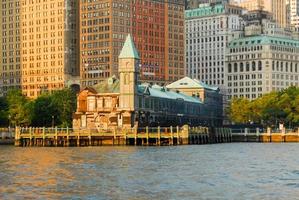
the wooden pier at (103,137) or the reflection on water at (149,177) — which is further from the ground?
the wooden pier at (103,137)

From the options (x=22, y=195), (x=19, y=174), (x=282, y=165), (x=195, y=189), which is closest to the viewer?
(x=22, y=195)

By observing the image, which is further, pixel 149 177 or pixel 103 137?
pixel 103 137

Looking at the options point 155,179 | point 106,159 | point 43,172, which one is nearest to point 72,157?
point 106,159

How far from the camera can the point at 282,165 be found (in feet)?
369

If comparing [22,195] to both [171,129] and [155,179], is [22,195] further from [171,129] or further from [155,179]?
[171,129]

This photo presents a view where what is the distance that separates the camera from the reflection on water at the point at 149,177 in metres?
77.4

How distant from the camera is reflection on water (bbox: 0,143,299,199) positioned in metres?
77.4

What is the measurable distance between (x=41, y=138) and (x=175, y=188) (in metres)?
107

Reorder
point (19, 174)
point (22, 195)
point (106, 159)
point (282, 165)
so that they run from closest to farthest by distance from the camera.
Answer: point (22, 195), point (19, 174), point (282, 165), point (106, 159)

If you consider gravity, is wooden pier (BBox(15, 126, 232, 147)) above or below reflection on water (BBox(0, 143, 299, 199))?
above

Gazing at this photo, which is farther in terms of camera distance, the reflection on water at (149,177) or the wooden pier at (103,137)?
the wooden pier at (103,137)

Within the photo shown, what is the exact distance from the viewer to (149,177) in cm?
9269

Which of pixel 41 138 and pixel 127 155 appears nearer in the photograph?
pixel 127 155

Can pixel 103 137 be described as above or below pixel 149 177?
above
